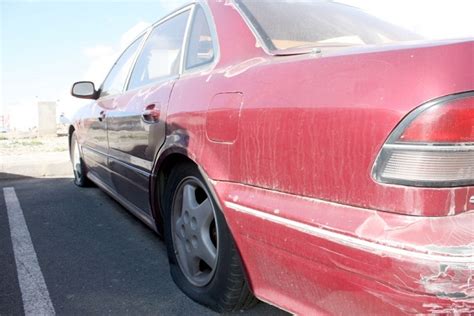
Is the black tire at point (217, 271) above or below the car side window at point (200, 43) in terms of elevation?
below

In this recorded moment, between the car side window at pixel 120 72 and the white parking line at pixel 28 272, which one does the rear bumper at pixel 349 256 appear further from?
the car side window at pixel 120 72

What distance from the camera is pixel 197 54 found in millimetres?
2480

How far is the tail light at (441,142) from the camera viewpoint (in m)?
1.22

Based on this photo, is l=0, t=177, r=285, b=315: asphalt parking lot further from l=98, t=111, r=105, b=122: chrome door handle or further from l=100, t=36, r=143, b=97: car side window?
l=100, t=36, r=143, b=97: car side window

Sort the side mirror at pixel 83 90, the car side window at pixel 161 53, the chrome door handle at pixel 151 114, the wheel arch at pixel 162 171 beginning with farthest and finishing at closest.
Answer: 1. the side mirror at pixel 83 90
2. the car side window at pixel 161 53
3. the chrome door handle at pixel 151 114
4. the wheel arch at pixel 162 171

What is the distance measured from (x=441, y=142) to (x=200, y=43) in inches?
62.5

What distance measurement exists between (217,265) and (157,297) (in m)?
Result: 0.60

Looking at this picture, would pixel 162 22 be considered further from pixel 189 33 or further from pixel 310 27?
pixel 310 27

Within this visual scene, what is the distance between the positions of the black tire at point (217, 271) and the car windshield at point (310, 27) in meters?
0.78

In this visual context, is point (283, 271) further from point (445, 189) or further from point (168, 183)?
point (168, 183)

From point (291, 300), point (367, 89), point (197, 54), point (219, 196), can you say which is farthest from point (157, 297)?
point (367, 89)

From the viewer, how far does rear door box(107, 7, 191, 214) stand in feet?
8.72

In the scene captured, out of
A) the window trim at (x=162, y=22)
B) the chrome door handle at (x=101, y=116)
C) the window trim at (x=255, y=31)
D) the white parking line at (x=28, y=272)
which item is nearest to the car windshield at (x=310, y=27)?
the window trim at (x=255, y=31)

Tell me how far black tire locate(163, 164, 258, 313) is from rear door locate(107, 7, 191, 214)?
0.29 metres
